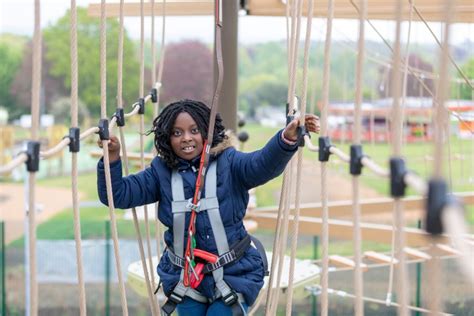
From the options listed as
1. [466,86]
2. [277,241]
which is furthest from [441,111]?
[466,86]

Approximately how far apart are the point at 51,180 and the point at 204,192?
11268 millimetres

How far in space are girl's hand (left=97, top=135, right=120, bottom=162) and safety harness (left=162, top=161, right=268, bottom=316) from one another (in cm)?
13

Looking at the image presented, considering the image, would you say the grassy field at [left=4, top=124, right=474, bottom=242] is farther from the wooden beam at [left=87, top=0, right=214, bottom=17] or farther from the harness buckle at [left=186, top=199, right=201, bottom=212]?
the harness buckle at [left=186, top=199, right=201, bottom=212]

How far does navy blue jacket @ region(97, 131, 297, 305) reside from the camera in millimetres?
1545

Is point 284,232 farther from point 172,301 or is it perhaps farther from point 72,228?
point 72,228

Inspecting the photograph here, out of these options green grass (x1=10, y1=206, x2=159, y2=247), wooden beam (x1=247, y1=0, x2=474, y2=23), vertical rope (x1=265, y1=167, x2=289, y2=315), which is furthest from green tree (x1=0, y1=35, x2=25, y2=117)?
vertical rope (x1=265, y1=167, x2=289, y2=315)

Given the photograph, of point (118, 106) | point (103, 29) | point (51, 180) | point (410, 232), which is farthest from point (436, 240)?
point (51, 180)

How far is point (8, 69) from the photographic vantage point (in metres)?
12.8

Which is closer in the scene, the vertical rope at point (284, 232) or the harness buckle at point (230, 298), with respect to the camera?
the harness buckle at point (230, 298)

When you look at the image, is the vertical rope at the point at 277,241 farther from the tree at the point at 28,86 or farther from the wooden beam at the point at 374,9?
the tree at the point at 28,86

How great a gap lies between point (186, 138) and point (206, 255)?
0.75ft

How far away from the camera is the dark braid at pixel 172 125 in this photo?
161 cm

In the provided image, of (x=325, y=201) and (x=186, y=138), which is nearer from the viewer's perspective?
(x=325, y=201)

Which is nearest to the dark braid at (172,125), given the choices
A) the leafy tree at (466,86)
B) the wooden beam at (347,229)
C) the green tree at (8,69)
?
the wooden beam at (347,229)
